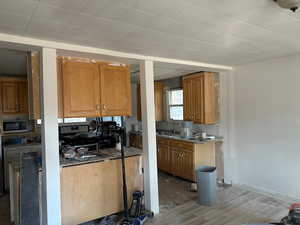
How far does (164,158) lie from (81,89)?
9.36ft

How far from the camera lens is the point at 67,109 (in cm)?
272

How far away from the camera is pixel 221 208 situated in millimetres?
3289

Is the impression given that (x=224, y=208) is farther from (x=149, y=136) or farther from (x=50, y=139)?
(x=50, y=139)

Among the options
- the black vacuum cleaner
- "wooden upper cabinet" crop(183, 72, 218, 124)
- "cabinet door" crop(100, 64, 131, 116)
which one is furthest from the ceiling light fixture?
"wooden upper cabinet" crop(183, 72, 218, 124)

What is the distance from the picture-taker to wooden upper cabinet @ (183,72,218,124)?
440cm

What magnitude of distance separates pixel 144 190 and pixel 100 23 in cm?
235

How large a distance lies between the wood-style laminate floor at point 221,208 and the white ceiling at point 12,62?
92.3 inches

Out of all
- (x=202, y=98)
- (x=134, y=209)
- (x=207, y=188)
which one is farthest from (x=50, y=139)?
(x=202, y=98)

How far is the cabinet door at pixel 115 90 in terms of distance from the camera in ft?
9.98

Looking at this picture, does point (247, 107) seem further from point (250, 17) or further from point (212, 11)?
point (212, 11)

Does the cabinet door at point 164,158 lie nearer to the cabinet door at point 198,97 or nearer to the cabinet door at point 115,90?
the cabinet door at point 198,97

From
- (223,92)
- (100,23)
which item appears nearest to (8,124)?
(100,23)

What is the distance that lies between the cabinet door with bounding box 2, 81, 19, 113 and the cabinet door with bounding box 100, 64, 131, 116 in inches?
105

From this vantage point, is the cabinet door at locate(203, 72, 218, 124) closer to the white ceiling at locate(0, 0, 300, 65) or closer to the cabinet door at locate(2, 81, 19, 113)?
the white ceiling at locate(0, 0, 300, 65)
